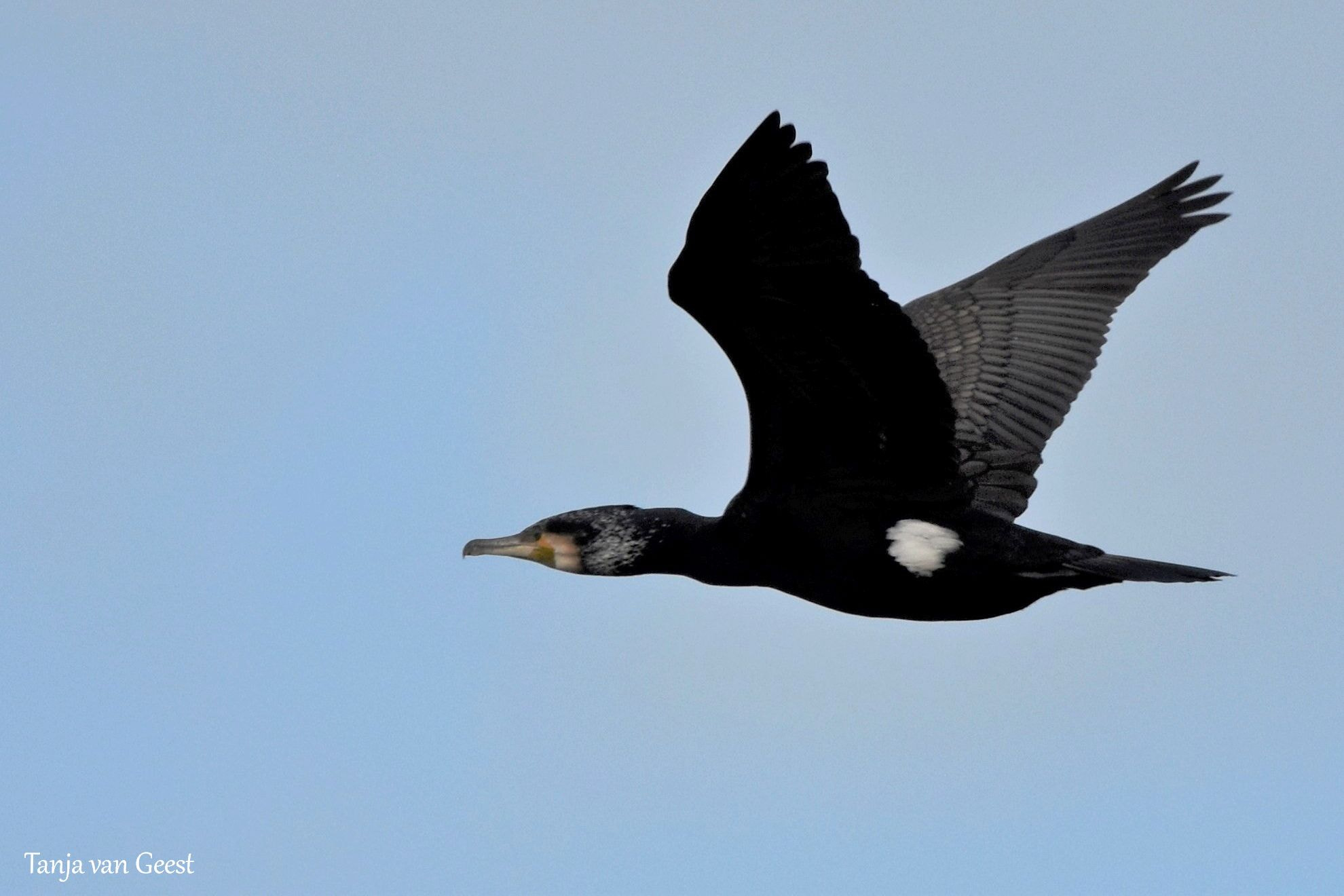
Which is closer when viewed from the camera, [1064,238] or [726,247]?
[726,247]

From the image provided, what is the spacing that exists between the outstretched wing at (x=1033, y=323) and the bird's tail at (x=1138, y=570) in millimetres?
964

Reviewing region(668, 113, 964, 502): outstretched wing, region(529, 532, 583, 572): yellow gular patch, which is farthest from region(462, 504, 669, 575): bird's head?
region(668, 113, 964, 502): outstretched wing

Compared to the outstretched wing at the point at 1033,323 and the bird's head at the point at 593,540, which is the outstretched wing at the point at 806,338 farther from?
the outstretched wing at the point at 1033,323

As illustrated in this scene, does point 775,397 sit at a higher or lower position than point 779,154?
lower

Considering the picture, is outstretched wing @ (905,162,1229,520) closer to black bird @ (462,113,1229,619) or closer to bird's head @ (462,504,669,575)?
black bird @ (462,113,1229,619)

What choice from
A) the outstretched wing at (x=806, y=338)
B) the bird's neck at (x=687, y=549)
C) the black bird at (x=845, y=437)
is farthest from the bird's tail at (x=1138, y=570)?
the bird's neck at (x=687, y=549)

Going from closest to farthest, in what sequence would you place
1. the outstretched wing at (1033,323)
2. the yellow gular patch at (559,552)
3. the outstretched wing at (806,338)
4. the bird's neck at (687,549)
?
the outstretched wing at (806,338), the bird's neck at (687,549), the yellow gular patch at (559,552), the outstretched wing at (1033,323)

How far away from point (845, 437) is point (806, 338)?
662 millimetres

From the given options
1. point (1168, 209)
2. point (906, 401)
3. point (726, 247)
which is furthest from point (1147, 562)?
point (1168, 209)

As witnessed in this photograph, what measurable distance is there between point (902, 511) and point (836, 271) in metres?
1.52

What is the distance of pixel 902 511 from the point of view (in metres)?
8.37

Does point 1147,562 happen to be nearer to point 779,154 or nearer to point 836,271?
point 836,271

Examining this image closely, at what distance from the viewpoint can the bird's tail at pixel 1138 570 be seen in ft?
26.0

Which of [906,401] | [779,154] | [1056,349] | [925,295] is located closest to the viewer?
[779,154]
